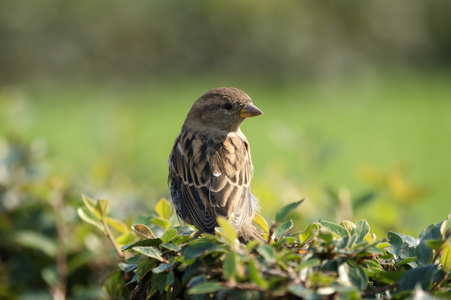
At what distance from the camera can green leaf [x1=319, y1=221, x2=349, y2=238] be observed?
181 cm

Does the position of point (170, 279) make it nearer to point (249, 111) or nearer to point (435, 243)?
point (435, 243)

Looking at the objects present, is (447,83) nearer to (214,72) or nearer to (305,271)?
(214,72)

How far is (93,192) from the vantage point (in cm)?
365

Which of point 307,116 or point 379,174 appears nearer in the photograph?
point 379,174

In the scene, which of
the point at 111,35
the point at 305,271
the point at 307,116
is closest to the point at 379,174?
the point at 305,271

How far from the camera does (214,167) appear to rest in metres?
3.03

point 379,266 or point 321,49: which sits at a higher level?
point 321,49

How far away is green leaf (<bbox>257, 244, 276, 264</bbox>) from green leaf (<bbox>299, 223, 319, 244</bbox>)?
0.31m

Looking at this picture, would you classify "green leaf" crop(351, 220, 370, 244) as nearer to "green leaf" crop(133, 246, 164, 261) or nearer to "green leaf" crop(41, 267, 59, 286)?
"green leaf" crop(133, 246, 164, 261)

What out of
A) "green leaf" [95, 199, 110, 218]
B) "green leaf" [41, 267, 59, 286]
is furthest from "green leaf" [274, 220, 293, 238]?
"green leaf" [41, 267, 59, 286]

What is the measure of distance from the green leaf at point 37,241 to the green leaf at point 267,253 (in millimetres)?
1810

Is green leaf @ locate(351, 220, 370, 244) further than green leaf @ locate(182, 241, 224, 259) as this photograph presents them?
Yes

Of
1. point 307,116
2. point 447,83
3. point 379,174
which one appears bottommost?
point 379,174

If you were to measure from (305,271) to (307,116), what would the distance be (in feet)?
27.4
